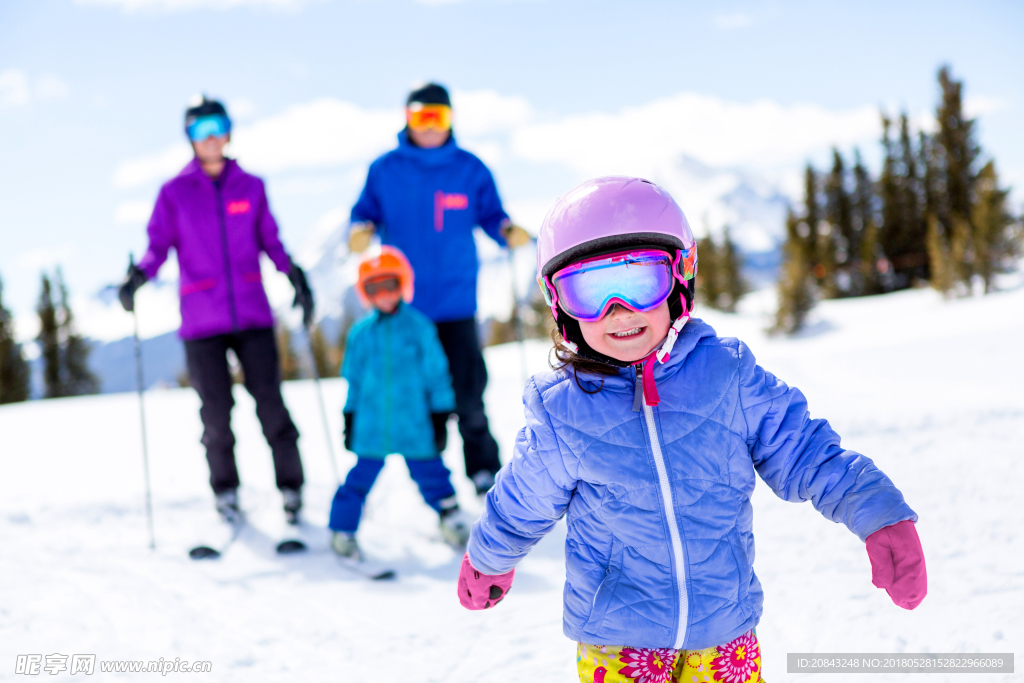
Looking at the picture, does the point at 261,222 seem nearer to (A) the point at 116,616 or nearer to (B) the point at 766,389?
(A) the point at 116,616

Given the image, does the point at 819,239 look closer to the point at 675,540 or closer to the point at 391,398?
the point at 391,398

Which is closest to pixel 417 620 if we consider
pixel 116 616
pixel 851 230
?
pixel 116 616

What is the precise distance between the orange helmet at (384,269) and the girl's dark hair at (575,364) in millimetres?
2183

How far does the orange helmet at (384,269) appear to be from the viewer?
388 cm

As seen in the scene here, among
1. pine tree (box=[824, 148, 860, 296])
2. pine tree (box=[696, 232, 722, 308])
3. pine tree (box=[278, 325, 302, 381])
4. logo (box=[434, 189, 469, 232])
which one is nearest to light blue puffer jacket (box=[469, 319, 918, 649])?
logo (box=[434, 189, 469, 232])

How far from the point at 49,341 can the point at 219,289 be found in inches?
1886

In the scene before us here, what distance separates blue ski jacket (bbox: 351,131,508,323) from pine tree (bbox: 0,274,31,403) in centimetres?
4329

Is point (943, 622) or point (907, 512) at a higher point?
point (907, 512)

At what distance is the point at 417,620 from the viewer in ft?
10.00

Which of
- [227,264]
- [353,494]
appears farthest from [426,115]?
[353,494]

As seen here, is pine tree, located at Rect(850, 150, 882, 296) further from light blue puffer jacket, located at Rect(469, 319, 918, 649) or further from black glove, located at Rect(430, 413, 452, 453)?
light blue puffer jacket, located at Rect(469, 319, 918, 649)

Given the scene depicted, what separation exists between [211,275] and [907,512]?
3.79 meters

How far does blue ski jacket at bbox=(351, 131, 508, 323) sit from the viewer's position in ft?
13.8

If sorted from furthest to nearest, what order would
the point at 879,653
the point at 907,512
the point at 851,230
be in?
the point at 851,230 → the point at 879,653 → the point at 907,512
